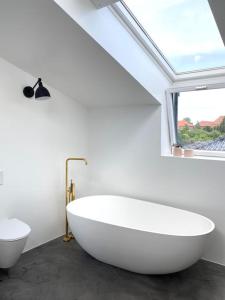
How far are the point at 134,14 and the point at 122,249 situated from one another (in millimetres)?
2248

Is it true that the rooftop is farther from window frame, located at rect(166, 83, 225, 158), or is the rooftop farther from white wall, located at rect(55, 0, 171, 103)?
white wall, located at rect(55, 0, 171, 103)

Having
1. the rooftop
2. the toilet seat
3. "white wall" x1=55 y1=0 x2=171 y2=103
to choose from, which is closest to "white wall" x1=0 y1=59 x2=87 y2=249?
the toilet seat

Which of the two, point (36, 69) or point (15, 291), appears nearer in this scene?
point (15, 291)

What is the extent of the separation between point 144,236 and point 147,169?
3.73ft

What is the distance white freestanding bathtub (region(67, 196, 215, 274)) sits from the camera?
2182mm

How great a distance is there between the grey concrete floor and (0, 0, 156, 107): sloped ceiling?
6.52 feet

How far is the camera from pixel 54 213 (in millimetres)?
3316

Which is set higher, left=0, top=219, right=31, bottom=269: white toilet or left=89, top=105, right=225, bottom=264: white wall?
left=89, top=105, right=225, bottom=264: white wall

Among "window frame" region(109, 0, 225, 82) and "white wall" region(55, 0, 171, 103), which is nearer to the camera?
"white wall" region(55, 0, 171, 103)

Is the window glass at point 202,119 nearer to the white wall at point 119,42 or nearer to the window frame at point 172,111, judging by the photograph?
the window frame at point 172,111

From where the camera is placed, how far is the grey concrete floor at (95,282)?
218cm

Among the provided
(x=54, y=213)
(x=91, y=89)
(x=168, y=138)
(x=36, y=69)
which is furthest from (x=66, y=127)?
(x=168, y=138)

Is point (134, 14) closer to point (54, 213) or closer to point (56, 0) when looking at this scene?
point (56, 0)

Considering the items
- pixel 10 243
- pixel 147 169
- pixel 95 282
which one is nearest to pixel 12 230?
pixel 10 243
